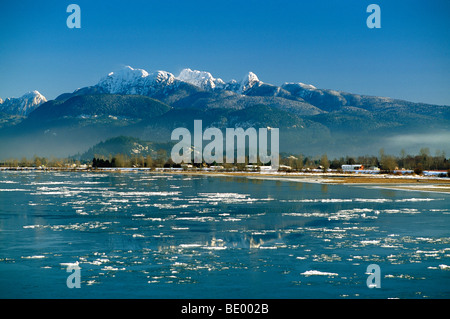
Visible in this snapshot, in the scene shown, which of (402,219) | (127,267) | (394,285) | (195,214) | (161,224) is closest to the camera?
(394,285)

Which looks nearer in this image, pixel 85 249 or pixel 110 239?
pixel 85 249

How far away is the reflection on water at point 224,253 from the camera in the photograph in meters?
19.6

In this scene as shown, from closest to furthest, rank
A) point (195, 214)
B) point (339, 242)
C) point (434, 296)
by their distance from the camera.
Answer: point (434, 296)
point (339, 242)
point (195, 214)

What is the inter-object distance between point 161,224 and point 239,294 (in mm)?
20093

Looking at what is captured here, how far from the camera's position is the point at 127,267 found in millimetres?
23094

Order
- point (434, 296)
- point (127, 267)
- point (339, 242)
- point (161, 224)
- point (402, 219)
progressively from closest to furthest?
point (434, 296), point (127, 267), point (339, 242), point (161, 224), point (402, 219)

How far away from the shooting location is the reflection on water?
19609 mm

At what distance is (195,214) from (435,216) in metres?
21.4

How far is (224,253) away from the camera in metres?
26.4

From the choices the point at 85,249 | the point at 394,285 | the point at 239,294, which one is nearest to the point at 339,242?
the point at 394,285

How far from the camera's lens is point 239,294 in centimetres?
1884

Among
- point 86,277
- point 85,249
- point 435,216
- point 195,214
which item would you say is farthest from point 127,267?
point 435,216

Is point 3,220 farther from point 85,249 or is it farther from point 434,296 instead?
point 434,296
